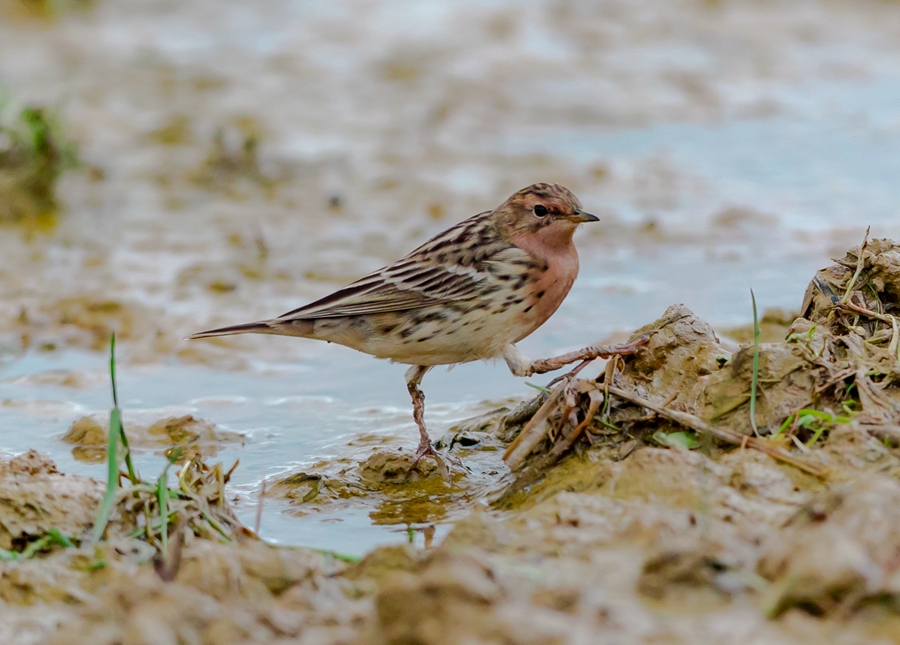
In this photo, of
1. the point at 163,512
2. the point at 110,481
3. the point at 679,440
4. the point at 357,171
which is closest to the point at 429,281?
the point at 679,440

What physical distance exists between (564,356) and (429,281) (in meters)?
0.92

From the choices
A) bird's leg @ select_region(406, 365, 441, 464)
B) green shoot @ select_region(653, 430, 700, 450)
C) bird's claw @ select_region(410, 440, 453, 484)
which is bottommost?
bird's claw @ select_region(410, 440, 453, 484)

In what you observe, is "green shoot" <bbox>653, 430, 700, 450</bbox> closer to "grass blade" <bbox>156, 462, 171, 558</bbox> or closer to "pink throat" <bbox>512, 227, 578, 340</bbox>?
"pink throat" <bbox>512, 227, 578, 340</bbox>

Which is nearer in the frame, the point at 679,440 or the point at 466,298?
the point at 679,440

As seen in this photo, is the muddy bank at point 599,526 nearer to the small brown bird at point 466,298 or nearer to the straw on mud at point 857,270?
the straw on mud at point 857,270

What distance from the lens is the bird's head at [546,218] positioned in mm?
6754

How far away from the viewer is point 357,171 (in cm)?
1240

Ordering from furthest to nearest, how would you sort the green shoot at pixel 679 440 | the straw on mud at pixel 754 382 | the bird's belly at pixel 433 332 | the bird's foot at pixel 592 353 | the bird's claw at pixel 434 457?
the bird's belly at pixel 433 332, the bird's claw at pixel 434 457, the bird's foot at pixel 592 353, the green shoot at pixel 679 440, the straw on mud at pixel 754 382

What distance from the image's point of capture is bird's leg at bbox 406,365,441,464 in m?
6.11

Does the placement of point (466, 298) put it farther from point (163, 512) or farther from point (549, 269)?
point (163, 512)

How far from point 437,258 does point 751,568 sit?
11.8 ft

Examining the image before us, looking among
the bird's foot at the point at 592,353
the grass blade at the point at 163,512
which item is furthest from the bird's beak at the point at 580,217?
the grass blade at the point at 163,512

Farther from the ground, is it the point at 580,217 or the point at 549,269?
the point at 580,217

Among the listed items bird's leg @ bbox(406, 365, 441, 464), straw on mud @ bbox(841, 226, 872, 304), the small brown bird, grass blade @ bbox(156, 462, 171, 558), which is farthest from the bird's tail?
straw on mud @ bbox(841, 226, 872, 304)
